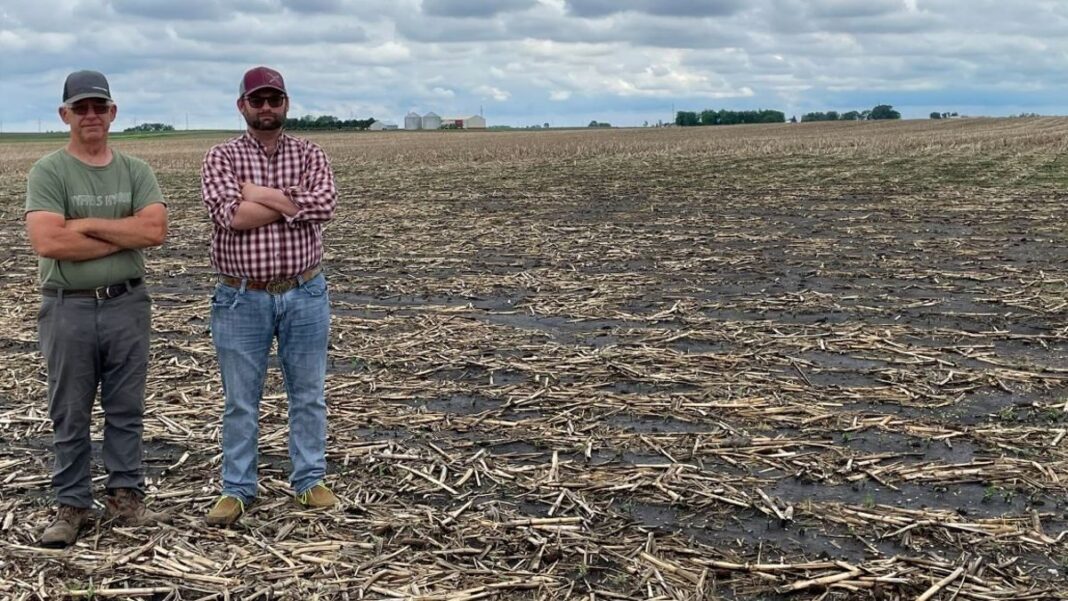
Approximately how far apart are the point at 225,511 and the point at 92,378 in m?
0.89

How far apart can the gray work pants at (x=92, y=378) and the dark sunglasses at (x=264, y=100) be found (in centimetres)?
106

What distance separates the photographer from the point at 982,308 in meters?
8.97

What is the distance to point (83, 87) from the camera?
452 centimetres

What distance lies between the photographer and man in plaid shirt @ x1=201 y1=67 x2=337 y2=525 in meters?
4.62

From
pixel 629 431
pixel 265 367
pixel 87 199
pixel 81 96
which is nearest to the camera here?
pixel 81 96

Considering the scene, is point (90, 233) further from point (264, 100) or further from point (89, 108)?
point (264, 100)

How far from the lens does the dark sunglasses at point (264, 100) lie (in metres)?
4.59

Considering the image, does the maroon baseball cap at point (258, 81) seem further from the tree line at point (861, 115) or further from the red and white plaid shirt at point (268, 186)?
the tree line at point (861, 115)

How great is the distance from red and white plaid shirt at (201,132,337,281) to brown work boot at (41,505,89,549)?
4.38 ft

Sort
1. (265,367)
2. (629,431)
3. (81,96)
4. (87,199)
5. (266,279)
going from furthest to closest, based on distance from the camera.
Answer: (629,431), (265,367), (266,279), (87,199), (81,96)

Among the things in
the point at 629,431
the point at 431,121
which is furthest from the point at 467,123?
the point at 629,431

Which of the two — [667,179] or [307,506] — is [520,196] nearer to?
[667,179]

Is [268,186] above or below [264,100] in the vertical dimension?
below

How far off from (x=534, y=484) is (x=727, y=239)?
29.3 ft
